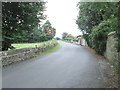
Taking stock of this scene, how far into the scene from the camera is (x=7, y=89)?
8391mm

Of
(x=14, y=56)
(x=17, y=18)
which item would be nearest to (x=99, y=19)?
(x=17, y=18)

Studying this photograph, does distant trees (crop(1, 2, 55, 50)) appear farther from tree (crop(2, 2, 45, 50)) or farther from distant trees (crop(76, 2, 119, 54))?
distant trees (crop(76, 2, 119, 54))

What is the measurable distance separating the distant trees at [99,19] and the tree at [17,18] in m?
4.14

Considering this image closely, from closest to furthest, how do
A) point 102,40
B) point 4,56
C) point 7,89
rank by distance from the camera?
point 7,89
point 4,56
point 102,40

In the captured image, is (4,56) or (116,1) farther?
(4,56)

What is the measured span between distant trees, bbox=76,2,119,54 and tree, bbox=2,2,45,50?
414cm

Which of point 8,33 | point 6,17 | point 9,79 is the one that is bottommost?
point 9,79

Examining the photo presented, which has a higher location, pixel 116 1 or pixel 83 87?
pixel 116 1

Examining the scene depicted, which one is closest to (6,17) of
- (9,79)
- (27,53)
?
(27,53)

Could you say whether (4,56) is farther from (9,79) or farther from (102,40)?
(102,40)

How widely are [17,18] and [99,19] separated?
19736 millimetres

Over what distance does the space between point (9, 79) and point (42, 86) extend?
2.21 m

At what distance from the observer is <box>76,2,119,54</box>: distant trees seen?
386 inches

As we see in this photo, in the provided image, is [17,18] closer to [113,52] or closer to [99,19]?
[113,52]
